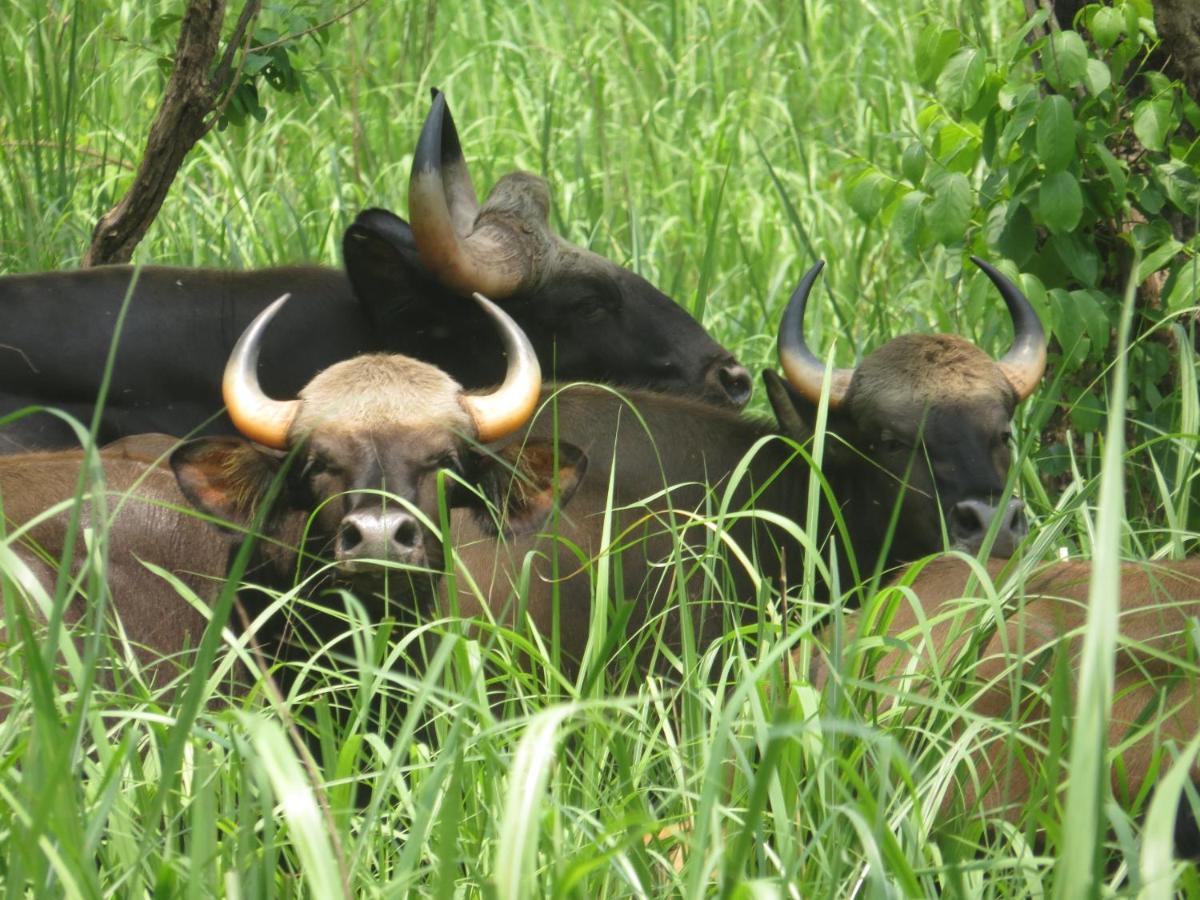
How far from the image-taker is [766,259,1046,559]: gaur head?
4.72m

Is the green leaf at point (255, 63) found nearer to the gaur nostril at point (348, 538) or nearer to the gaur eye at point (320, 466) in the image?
the gaur eye at point (320, 466)

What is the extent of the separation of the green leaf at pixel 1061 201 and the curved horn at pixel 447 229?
1749 millimetres

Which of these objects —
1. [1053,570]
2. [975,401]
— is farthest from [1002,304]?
[1053,570]

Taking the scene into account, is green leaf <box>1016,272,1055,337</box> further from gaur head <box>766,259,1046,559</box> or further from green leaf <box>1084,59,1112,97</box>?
green leaf <box>1084,59,1112,97</box>

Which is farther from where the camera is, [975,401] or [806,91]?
[806,91]

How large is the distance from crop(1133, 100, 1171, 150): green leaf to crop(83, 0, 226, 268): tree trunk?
8.72 feet

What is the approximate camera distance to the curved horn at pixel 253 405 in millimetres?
4191

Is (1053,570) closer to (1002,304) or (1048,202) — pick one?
(1048,202)

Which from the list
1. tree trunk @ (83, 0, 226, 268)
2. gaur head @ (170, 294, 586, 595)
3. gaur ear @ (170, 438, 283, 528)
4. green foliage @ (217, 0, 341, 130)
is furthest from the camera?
green foliage @ (217, 0, 341, 130)

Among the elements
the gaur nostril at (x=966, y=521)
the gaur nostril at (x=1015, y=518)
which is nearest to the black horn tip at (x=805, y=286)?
the gaur nostril at (x=966, y=521)

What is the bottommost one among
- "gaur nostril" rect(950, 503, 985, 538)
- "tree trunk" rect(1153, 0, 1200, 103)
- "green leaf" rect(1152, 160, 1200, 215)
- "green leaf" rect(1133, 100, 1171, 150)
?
"gaur nostril" rect(950, 503, 985, 538)

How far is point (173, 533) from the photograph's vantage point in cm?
442

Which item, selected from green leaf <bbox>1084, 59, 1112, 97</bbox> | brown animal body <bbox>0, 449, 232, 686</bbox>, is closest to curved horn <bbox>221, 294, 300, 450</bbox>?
brown animal body <bbox>0, 449, 232, 686</bbox>

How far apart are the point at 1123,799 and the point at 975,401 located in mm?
1950
